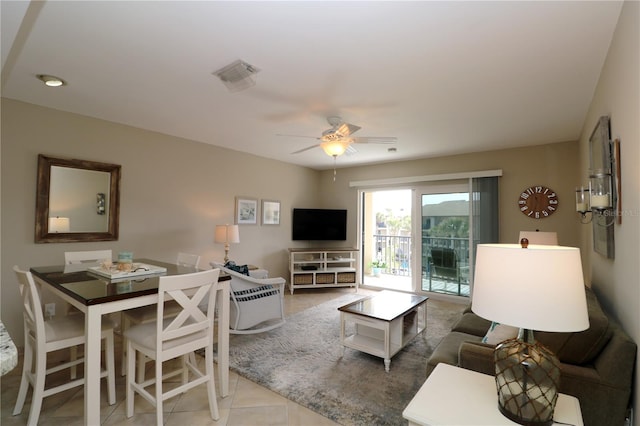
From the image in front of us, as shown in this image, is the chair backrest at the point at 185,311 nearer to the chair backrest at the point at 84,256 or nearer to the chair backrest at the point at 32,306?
the chair backrest at the point at 32,306

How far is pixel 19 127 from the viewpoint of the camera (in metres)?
2.94

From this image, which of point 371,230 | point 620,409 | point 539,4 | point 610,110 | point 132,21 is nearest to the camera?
point 620,409

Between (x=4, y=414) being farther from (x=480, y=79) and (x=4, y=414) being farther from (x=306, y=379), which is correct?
(x=480, y=79)

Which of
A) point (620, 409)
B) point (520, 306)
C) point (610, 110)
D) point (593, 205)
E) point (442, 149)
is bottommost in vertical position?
point (620, 409)

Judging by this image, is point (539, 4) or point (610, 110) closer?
point (539, 4)

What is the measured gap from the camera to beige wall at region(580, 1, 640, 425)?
139 cm

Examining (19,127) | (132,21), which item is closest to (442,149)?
(132,21)

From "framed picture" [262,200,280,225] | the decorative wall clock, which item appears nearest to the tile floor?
"framed picture" [262,200,280,225]

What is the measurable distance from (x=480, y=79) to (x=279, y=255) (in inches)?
168

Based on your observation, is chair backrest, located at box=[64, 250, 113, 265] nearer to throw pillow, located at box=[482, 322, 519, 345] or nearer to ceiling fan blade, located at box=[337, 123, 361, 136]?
ceiling fan blade, located at box=[337, 123, 361, 136]

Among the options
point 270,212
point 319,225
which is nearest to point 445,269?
point 319,225

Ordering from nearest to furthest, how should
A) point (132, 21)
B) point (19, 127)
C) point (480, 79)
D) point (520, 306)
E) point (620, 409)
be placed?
point (520, 306) < point (620, 409) < point (132, 21) < point (480, 79) < point (19, 127)

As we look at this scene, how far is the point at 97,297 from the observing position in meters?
1.67

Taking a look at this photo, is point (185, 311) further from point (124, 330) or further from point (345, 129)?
point (345, 129)
